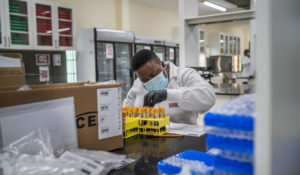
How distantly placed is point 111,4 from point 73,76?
8.22ft

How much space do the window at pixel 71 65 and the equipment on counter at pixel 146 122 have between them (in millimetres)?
3827

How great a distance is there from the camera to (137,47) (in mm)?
6215

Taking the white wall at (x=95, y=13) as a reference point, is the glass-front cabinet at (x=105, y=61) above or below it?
below

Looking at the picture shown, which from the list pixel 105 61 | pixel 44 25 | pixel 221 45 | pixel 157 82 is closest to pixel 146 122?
pixel 157 82

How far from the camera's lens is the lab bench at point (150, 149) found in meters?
1.03

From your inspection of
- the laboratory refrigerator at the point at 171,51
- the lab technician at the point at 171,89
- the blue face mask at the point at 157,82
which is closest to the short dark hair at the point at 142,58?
the lab technician at the point at 171,89

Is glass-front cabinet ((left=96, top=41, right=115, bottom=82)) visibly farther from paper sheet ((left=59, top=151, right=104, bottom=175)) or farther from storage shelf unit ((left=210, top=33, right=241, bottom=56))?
storage shelf unit ((left=210, top=33, right=241, bottom=56))

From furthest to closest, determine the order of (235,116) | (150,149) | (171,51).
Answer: (171,51) → (150,149) → (235,116)

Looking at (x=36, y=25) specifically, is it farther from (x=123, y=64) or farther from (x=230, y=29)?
(x=230, y=29)

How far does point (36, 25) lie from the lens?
14.1 ft

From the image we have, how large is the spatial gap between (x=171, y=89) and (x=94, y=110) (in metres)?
1.02

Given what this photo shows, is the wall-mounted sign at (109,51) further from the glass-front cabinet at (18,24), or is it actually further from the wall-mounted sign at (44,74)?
the glass-front cabinet at (18,24)

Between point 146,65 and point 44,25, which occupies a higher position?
point 44,25

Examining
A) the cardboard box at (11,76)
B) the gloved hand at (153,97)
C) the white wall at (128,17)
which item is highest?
the white wall at (128,17)
